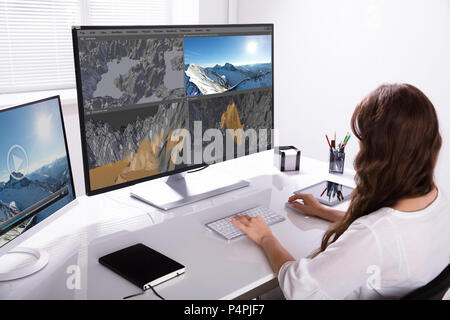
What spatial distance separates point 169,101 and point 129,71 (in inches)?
6.7

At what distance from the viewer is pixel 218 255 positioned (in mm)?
1204

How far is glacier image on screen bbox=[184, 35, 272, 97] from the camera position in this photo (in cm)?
151

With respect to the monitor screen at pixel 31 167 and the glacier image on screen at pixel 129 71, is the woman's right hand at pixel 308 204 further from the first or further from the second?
the monitor screen at pixel 31 167

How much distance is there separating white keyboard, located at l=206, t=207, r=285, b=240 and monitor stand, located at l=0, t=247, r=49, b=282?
1.52 feet

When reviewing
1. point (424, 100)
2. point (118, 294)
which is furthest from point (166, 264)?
point (424, 100)

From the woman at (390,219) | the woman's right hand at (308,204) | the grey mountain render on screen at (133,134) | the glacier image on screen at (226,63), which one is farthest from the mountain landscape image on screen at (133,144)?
the woman at (390,219)

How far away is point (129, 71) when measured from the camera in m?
1.36

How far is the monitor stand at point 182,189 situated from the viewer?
154cm

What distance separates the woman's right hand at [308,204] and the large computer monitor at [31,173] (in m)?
0.72

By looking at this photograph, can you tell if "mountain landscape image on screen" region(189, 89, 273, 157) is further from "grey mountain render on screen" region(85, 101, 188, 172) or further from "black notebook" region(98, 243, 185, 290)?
"black notebook" region(98, 243, 185, 290)

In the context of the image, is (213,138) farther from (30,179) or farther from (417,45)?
(417,45)

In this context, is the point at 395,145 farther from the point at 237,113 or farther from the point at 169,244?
the point at 237,113

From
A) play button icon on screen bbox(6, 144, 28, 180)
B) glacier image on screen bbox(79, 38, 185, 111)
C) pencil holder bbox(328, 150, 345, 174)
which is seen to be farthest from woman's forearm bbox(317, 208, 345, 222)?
play button icon on screen bbox(6, 144, 28, 180)
